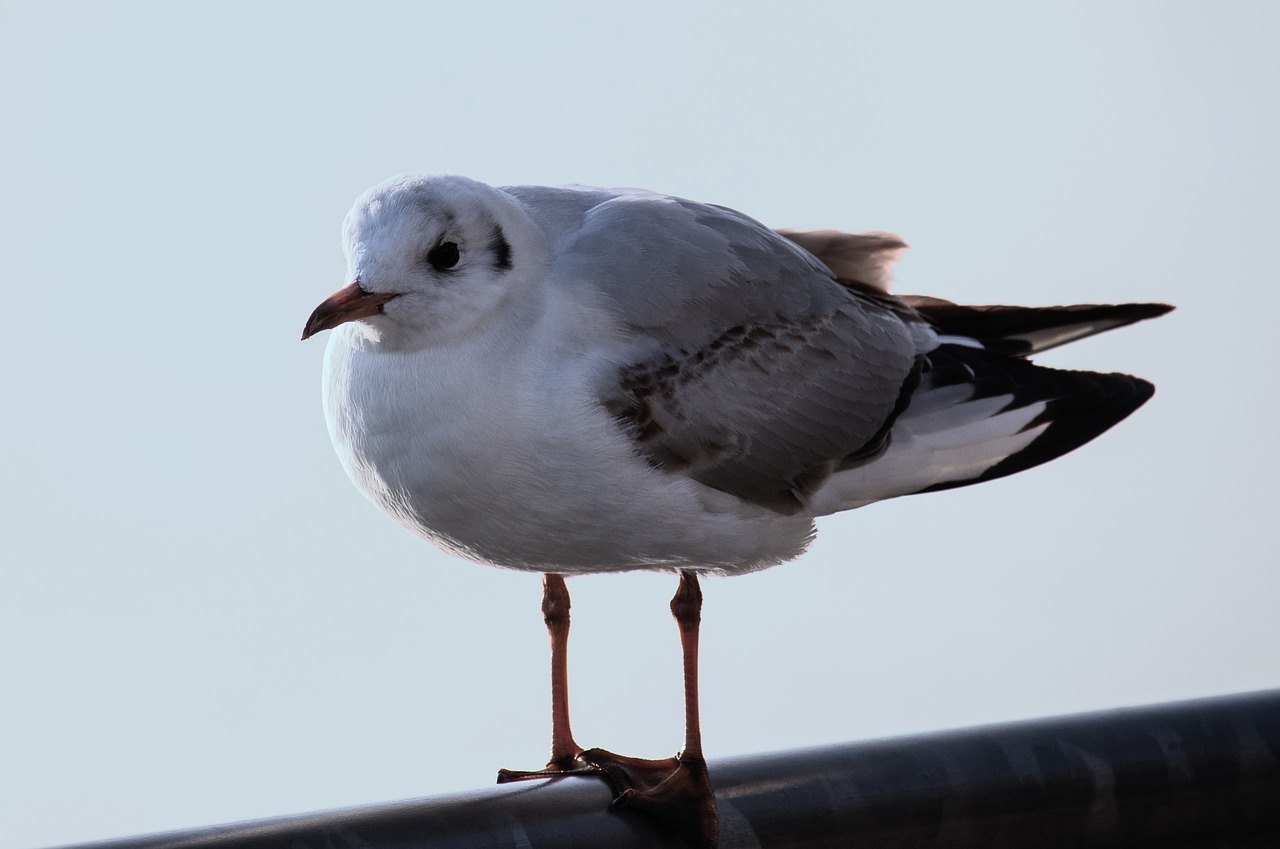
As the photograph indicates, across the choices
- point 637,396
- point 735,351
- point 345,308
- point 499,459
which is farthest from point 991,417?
point 345,308

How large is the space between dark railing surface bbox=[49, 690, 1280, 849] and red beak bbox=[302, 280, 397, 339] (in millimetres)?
379

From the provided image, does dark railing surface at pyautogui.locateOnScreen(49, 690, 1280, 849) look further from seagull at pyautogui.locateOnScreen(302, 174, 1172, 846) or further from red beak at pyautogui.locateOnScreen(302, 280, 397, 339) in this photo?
red beak at pyautogui.locateOnScreen(302, 280, 397, 339)

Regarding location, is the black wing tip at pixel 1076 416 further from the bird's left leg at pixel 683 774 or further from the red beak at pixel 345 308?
the red beak at pixel 345 308

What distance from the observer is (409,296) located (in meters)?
1.37

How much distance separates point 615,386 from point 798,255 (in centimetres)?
40

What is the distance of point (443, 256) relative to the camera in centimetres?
138

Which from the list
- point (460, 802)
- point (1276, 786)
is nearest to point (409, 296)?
point (460, 802)

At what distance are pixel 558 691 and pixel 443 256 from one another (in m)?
0.56

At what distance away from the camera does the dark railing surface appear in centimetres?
117

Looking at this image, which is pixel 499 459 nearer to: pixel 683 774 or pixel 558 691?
pixel 683 774

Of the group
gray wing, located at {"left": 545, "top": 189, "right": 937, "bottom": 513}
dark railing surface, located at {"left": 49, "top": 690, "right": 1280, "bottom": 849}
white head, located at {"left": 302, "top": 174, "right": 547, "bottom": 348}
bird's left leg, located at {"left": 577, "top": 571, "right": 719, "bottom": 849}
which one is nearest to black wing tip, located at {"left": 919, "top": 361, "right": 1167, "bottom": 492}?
gray wing, located at {"left": 545, "top": 189, "right": 937, "bottom": 513}

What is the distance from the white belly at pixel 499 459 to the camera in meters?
1.35

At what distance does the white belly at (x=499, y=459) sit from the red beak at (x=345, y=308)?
0.07 m

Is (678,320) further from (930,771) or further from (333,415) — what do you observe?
(930,771)
